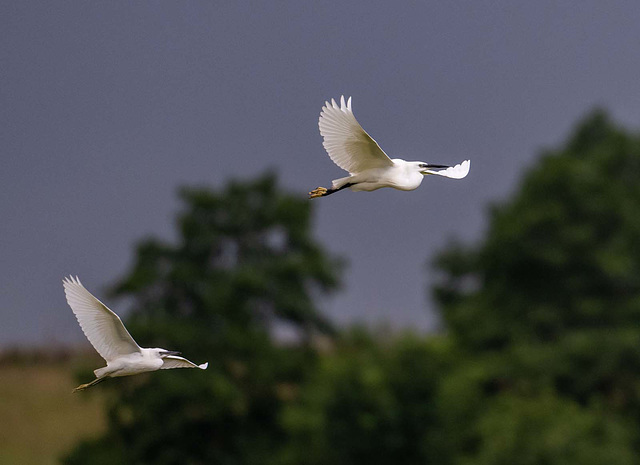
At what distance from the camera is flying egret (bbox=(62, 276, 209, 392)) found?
10.3m

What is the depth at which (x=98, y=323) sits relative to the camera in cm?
1048

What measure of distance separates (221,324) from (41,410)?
7.31m

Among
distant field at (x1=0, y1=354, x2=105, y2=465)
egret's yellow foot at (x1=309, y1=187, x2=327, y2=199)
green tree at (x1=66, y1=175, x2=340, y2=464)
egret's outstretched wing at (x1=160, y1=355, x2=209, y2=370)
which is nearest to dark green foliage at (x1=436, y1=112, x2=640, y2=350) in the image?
green tree at (x1=66, y1=175, x2=340, y2=464)

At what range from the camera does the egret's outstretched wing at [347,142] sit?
35.8 feet

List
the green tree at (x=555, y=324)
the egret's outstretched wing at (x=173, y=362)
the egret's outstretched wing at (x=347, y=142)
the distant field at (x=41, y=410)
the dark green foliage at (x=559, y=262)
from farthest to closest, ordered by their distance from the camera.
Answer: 1. the dark green foliage at (x=559, y=262)
2. the distant field at (x=41, y=410)
3. the green tree at (x=555, y=324)
4. the egret's outstretched wing at (x=347, y=142)
5. the egret's outstretched wing at (x=173, y=362)

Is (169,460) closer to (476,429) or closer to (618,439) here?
(476,429)

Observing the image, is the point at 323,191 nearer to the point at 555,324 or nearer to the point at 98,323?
the point at 98,323

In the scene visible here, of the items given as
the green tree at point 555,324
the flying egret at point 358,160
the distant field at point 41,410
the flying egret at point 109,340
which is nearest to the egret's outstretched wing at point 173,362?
the flying egret at point 109,340

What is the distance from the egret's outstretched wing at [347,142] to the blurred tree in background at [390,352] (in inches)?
1052

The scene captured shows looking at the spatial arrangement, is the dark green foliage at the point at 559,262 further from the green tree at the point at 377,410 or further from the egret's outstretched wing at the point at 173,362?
the egret's outstretched wing at the point at 173,362

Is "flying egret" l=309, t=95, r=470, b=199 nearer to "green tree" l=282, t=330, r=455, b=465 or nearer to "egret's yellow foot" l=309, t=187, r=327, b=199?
"egret's yellow foot" l=309, t=187, r=327, b=199

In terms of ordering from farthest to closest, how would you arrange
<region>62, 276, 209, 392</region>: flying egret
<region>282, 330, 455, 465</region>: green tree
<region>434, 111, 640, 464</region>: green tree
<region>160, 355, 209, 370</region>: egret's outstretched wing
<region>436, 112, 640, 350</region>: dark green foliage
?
<region>436, 112, 640, 350</region>: dark green foliage
<region>282, 330, 455, 465</region>: green tree
<region>434, 111, 640, 464</region>: green tree
<region>160, 355, 209, 370</region>: egret's outstretched wing
<region>62, 276, 209, 392</region>: flying egret

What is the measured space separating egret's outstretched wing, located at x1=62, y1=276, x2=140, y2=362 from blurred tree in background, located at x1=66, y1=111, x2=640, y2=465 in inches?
1082

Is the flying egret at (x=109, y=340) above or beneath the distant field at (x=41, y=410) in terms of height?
beneath
